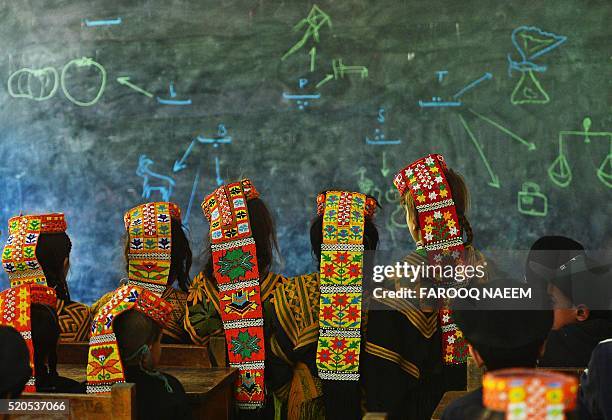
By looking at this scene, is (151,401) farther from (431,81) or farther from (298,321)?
(431,81)

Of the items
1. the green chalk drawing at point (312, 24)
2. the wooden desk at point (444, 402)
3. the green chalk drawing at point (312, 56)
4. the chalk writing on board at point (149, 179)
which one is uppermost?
the green chalk drawing at point (312, 24)

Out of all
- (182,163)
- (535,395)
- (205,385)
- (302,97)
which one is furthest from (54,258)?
(535,395)

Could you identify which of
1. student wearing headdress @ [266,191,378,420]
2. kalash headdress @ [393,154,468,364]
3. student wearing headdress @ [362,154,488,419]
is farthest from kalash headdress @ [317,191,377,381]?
kalash headdress @ [393,154,468,364]

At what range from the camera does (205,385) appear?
265cm

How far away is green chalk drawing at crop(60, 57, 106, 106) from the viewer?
5.44m

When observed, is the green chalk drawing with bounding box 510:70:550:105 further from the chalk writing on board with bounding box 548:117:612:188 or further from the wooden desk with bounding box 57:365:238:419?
the wooden desk with bounding box 57:365:238:419

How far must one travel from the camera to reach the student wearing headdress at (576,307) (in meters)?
2.70

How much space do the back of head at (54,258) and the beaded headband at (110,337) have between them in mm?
1106

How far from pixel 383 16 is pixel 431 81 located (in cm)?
53

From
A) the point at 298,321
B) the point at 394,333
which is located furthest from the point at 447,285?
the point at 298,321

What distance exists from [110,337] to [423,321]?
1.06 metres

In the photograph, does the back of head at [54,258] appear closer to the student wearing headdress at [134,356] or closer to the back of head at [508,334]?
the student wearing headdress at [134,356]

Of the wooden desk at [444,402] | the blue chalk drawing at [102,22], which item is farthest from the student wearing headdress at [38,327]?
the blue chalk drawing at [102,22]

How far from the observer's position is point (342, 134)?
514 cm
